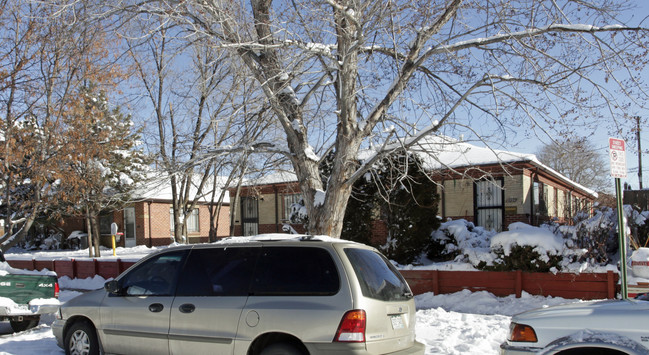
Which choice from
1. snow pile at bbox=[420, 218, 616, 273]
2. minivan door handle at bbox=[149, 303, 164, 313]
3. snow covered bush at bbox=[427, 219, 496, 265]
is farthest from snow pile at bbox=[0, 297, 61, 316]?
snow covered bush at bbox=[427, 219, 496, 265]

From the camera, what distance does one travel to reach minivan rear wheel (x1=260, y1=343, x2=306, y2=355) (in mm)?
5078

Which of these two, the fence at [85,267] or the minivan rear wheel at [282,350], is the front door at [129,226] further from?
the minivan rear wheel at [282,350]

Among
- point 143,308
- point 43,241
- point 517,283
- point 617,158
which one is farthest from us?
point 43,241

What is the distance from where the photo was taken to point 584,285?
10789 millimetres

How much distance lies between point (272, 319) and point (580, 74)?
23.0 feet

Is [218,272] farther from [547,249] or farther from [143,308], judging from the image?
[547,249]

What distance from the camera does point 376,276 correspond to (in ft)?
17.8

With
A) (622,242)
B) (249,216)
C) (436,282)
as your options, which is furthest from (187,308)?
(249,216)

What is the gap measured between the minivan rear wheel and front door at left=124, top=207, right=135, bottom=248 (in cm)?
2864

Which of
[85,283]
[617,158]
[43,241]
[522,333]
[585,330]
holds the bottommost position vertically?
[43,241]

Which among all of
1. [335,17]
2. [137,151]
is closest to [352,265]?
[335,17]

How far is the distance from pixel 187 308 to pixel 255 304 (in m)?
0.89

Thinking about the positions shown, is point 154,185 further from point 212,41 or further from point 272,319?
point 272,319

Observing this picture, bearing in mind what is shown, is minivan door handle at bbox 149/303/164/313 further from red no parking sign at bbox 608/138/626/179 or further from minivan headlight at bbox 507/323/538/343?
red no parking sign at bbox 608/138/626/179
